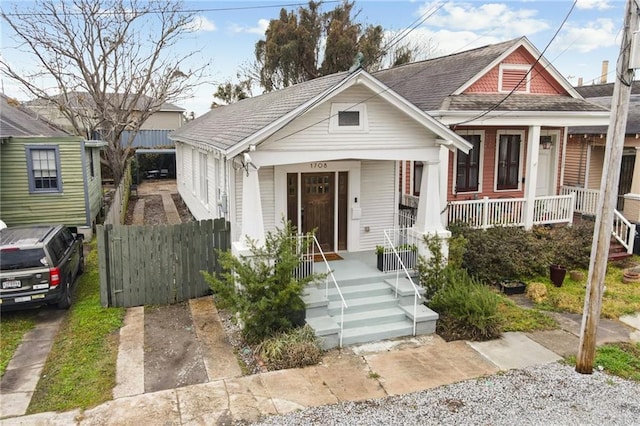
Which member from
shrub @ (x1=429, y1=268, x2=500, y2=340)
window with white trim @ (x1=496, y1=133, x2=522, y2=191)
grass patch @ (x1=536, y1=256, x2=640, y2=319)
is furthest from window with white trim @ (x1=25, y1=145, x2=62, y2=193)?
grass patch @ (x1=536, y1=256, x2=640, y2=319)

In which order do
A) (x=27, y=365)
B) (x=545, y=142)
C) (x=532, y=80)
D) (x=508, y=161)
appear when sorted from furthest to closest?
(x=545, y=142) < (x=508, y=161) < (x=532, y=80) < (x=27, y=365)

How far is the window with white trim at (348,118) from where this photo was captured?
9586mm

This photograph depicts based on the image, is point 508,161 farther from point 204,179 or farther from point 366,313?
point 204,179

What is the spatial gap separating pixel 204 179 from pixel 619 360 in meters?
11.7

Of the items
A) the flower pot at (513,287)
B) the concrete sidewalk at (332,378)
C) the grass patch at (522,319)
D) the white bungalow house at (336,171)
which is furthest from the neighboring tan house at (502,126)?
the concrete sidewalk at (332,378)

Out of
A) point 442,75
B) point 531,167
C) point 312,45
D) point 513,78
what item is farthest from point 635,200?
point 312,45

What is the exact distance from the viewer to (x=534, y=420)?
632cm

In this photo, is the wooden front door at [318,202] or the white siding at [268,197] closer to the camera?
the white siding at [268,197]

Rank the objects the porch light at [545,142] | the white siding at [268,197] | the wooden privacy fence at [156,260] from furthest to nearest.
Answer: the porch light at [545,142] < the white siding at [268,197] < the wooden privacy fence at [156,260]

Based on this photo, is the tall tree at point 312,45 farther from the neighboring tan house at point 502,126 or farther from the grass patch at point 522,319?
the grass patch at point 522,319

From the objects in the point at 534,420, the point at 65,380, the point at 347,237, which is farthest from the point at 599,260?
the point at 65,380

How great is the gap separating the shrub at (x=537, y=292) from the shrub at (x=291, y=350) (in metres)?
5.78

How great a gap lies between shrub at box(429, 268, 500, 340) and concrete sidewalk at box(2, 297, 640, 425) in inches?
9.4

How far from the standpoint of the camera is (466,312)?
908 cm
